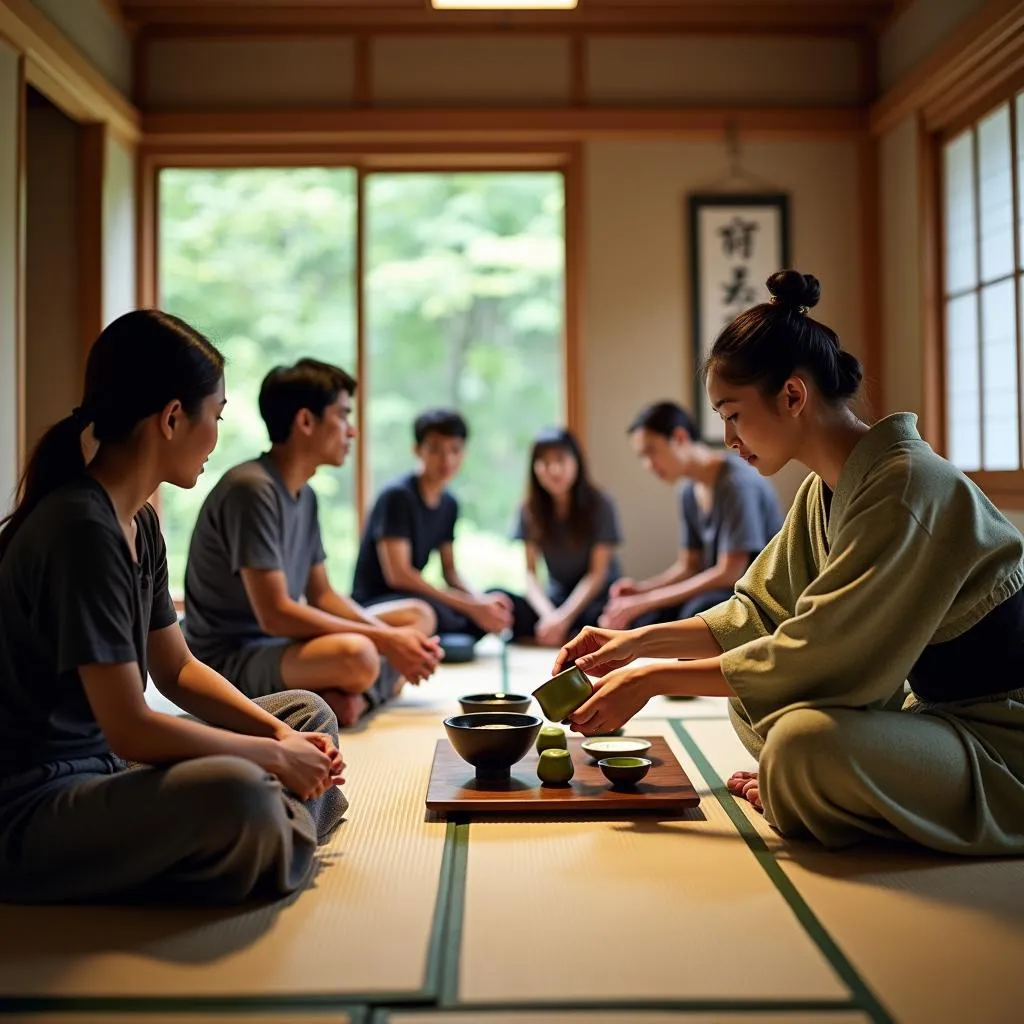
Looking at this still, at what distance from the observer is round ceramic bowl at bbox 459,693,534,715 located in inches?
117

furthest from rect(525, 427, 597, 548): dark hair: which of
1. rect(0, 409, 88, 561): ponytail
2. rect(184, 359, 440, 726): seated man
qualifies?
rect(0, 409, 88, 561): ponytail

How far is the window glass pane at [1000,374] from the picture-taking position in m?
4.57

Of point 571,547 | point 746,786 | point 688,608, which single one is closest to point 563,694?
point 746,786

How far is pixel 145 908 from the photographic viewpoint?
196 cm

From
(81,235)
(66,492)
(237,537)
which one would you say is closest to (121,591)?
(66,492)

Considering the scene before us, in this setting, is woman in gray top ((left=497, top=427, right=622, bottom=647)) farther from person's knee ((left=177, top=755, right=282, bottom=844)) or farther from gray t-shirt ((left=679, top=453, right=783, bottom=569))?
person's knee ((left=177, top=755, right=282, bottom=844))

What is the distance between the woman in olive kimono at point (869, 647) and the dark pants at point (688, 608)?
79.9 inches

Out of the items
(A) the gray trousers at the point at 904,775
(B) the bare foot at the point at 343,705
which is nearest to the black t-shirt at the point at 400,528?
(B) the bare foot at the point at 343,705

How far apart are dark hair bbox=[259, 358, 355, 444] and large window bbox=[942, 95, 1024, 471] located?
8.79ft

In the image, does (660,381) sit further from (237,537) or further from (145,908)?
(145,908)

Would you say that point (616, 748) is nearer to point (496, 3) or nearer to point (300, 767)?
point (300, 767)

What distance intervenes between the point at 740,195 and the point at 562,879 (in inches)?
185

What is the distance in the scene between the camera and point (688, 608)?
464 centimetres

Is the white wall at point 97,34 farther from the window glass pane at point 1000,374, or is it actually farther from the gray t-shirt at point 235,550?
the window glass pane at point 1000,374
